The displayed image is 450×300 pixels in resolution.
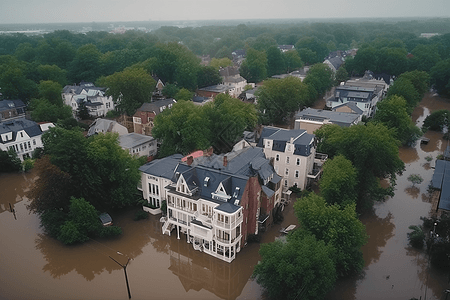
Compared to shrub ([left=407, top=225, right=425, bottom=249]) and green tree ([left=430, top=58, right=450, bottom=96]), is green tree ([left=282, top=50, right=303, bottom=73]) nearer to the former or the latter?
green tree ([left=430, top=58, right=450, bottom=96])

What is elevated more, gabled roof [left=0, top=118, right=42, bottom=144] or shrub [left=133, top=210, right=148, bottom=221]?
gabled roof [left=0, top=118, right=42, bottom=144]

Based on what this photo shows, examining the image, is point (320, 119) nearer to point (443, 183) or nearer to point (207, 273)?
point (443, 183)

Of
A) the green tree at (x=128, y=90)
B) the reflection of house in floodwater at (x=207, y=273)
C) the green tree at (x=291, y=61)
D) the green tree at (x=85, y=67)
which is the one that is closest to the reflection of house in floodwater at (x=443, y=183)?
the reflection of house in floodwater at (x=207, y=273)

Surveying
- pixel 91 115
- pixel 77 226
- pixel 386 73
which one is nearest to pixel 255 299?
pixel 77 226

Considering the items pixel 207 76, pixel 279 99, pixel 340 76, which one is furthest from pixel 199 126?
pixel 340 76

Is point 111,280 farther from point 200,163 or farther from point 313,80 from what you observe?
Answer: point 313,80

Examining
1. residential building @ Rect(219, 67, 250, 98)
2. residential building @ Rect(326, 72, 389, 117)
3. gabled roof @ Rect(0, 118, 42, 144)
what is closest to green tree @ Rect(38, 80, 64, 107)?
gabled roof @ Rect(0, 118, 42, 144)
